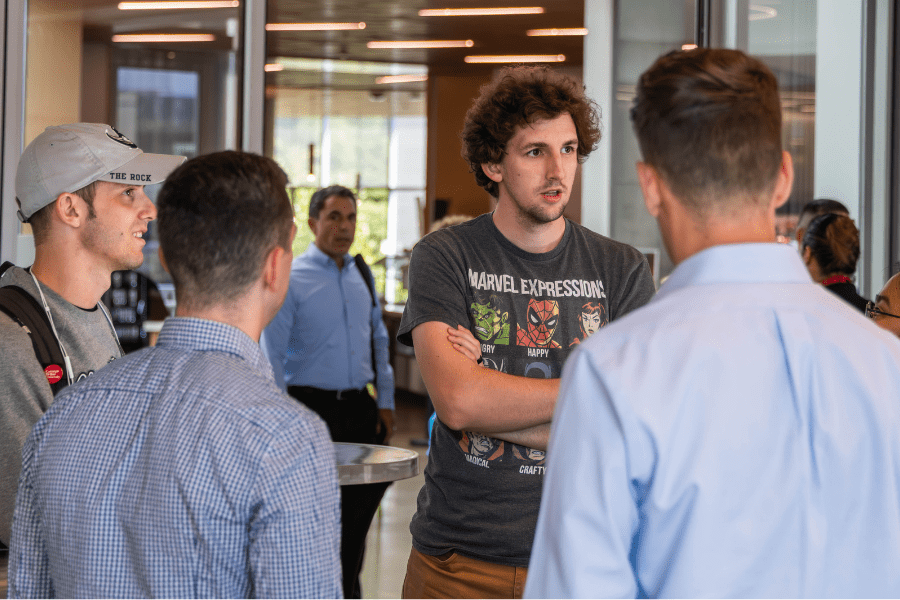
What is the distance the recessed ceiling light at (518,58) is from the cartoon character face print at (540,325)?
36.8 ft

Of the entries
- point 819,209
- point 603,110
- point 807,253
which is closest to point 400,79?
point 603,110

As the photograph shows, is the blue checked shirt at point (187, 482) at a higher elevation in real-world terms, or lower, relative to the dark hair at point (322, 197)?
lower

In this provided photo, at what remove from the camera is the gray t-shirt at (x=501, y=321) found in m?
1.87

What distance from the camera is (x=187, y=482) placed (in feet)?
3.57

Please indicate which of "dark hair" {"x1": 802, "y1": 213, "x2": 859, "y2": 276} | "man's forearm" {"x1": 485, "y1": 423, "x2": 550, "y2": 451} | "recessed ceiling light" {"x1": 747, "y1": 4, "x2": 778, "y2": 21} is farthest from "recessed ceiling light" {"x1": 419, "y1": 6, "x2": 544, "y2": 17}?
"man's forearm" {"x1": 485, "y1": 423, "x2": 550, "y2": 451}

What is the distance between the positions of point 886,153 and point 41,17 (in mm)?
5134

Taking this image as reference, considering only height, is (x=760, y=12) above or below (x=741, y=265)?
above

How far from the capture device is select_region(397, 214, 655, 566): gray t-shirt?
1.87m

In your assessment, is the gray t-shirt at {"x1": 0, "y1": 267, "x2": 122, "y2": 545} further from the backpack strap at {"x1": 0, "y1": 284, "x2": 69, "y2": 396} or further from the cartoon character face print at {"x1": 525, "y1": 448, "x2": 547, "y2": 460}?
the cartoon character face print at {"x1": 525, "y1": 448, "x2": 547, "y2": 460}

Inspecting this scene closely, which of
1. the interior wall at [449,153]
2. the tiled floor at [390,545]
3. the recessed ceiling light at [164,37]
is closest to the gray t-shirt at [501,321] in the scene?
the tiled floor at [390,545]

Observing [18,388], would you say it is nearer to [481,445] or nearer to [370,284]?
[481,445]

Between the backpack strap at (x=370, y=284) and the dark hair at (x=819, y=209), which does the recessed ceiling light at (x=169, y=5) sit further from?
the dark hair at (x=819, y=209)

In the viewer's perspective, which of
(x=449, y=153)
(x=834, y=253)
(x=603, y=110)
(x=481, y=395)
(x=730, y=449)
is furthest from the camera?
(x=449, y=153)

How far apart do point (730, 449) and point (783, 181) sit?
0.34 m
